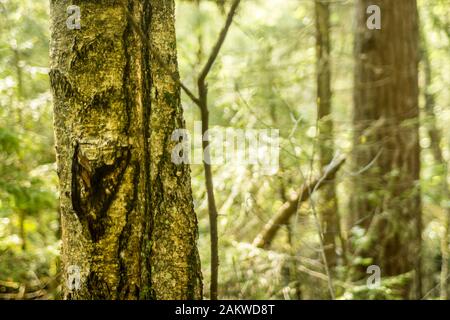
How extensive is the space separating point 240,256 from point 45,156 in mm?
3001

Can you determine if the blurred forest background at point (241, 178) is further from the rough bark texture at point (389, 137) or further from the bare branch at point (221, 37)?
the bare branch at point (221, 37)

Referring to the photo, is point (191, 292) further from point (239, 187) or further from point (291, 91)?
point (291, 91)

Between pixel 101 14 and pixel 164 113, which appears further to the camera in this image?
pixel 164 113

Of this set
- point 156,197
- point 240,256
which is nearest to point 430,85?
point 240,256

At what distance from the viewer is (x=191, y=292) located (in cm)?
186

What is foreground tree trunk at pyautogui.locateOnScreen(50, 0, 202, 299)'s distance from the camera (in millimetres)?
1680

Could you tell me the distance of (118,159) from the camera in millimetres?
1686

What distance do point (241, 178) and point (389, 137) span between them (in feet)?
5.48

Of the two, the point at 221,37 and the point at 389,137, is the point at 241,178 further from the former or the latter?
the point at 221,37

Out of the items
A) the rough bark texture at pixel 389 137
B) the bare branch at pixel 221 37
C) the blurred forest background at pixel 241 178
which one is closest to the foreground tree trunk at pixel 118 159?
the bare branch at pixel 221 37

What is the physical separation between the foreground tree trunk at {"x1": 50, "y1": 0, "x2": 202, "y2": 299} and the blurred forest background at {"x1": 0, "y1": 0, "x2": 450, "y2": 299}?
5.74 feet

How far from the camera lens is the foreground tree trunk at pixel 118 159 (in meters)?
1.68

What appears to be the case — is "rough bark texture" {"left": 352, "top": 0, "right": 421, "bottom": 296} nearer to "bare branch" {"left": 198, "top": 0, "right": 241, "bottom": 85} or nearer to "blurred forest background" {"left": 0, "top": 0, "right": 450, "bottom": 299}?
"blurred forest background" {"left": 0, "top": 0, "right": 450, "bottom": 299}

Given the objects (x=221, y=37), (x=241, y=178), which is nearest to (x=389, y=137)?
(x=241, y=178)
